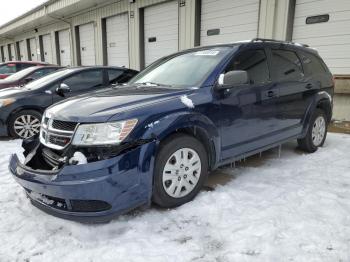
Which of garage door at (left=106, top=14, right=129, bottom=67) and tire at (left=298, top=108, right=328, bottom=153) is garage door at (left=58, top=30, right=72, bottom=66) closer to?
garage door at (left=106, top=14, right=129, bottom=67)

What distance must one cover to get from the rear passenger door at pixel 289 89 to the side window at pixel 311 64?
0.47ft

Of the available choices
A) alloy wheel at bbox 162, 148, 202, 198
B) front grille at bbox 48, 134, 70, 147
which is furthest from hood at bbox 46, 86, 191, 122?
alloy wheel at bbox 162, 148, 202, 198

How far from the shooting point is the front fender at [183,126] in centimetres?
277

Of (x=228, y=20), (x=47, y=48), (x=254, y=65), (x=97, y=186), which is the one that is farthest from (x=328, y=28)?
(x=47, y=48)

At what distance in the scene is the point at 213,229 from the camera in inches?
108

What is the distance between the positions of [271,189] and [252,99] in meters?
1.06

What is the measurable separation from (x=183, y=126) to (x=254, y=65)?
1473 millimetres

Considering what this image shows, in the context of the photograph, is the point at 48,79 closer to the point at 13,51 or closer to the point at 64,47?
the point at 64,47

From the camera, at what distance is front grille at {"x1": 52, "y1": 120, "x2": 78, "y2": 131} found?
2.74 meters

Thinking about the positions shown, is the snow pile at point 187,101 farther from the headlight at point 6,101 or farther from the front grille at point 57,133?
the headlight at point 6,101

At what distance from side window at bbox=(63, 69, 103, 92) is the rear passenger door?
3.91 m

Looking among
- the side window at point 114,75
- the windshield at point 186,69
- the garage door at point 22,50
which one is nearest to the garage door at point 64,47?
the garage door at point 22,50

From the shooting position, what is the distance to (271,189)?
3527 millimetres

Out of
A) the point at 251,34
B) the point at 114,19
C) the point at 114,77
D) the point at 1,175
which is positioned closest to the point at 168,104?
the point at 1,175
